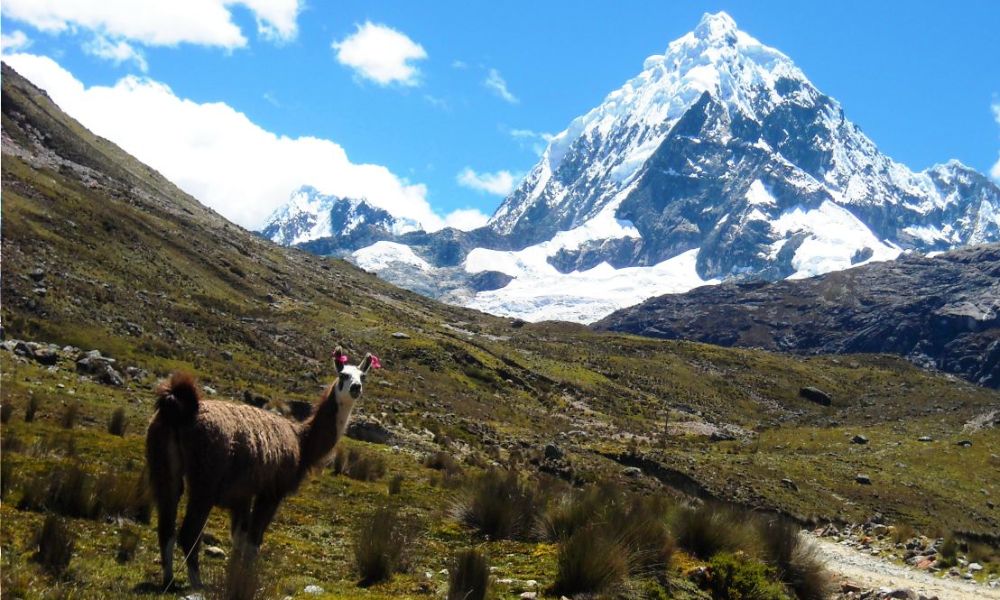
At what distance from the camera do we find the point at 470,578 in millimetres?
9758

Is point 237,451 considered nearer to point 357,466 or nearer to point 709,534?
point 709,534

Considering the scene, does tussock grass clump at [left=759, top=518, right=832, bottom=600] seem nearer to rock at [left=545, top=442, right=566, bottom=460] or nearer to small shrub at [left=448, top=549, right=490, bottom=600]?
small shrub at [left=448, top=549, right=490, bottom=600]

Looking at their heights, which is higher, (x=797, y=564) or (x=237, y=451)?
(x=797, y=564)

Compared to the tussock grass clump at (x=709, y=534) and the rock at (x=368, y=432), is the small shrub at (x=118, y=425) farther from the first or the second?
the tussock grass clump at (x=709, y=534)

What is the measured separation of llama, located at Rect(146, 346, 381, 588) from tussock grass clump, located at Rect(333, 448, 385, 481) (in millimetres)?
11644

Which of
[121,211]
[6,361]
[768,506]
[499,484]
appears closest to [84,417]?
[6,361]

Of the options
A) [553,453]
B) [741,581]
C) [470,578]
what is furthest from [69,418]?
[553,453]

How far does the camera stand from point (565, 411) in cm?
7694

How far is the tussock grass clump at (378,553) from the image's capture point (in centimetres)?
1066

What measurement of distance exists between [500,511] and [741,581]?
4.68 m

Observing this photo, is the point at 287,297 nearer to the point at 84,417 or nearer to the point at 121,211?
the point at 121,211

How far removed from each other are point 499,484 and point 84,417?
39.9ft

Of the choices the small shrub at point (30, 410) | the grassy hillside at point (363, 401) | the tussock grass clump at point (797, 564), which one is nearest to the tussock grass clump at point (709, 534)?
the tussock grass clump at point (797, 564)

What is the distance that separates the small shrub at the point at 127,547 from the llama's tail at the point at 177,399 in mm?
2067
